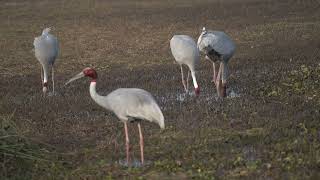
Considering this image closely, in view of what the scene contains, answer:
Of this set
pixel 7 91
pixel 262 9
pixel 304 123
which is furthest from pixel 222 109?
pixel 262 9

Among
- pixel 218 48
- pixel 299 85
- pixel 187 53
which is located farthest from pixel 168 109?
pixel 299 85

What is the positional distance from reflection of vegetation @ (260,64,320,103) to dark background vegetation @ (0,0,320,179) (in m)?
0.02

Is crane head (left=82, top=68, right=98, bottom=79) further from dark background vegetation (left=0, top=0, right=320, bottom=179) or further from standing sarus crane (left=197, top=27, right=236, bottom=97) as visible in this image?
standing sarus crane (left=197, top=27, right=236, bottom=97)

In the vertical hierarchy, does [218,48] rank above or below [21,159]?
above

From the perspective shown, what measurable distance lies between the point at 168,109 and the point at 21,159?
334cm

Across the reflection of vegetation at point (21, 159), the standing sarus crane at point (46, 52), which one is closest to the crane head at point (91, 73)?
the reflection of vegetation at point (21, 159)

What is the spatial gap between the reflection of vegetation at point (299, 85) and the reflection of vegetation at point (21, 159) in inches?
183

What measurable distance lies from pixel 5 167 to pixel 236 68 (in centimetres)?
786

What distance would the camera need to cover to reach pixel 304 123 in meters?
8.94

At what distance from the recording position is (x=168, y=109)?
34.5ft

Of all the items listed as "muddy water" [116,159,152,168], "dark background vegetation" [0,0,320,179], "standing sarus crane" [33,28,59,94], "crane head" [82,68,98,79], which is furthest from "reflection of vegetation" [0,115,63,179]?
"standing sarus crane" [33,28,59,94]

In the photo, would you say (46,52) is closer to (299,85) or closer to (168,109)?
(168,109)

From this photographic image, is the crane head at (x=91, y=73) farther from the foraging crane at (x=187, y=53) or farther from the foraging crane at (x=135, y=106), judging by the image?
the foraging crane at (x=187, y=53)

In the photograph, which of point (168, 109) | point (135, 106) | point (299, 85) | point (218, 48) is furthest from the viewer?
point (218, 48)
